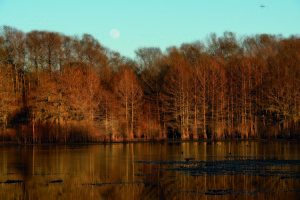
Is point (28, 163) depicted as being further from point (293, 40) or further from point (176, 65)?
point (293, 40)

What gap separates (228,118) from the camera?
2862 inches

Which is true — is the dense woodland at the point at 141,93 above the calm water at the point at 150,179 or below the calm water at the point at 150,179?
above

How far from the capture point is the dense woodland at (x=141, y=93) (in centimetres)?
6550

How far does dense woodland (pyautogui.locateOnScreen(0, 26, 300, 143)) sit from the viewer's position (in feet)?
215

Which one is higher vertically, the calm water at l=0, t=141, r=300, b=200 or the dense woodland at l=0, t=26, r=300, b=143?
the dense woodland at l=0, t=26, r=300, b=143

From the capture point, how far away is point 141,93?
71.9 meters

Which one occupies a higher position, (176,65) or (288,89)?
(176,65)

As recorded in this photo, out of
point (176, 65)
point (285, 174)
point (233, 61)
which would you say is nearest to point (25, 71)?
point (176, 65)

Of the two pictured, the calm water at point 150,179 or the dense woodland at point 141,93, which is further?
the dense woodland at point 141,93

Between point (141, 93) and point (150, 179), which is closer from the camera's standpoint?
point (150, 179)

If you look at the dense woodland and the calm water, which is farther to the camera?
the dense woodland

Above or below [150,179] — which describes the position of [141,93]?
above

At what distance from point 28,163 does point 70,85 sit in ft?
111

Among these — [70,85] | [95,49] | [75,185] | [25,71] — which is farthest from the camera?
[95,49]
